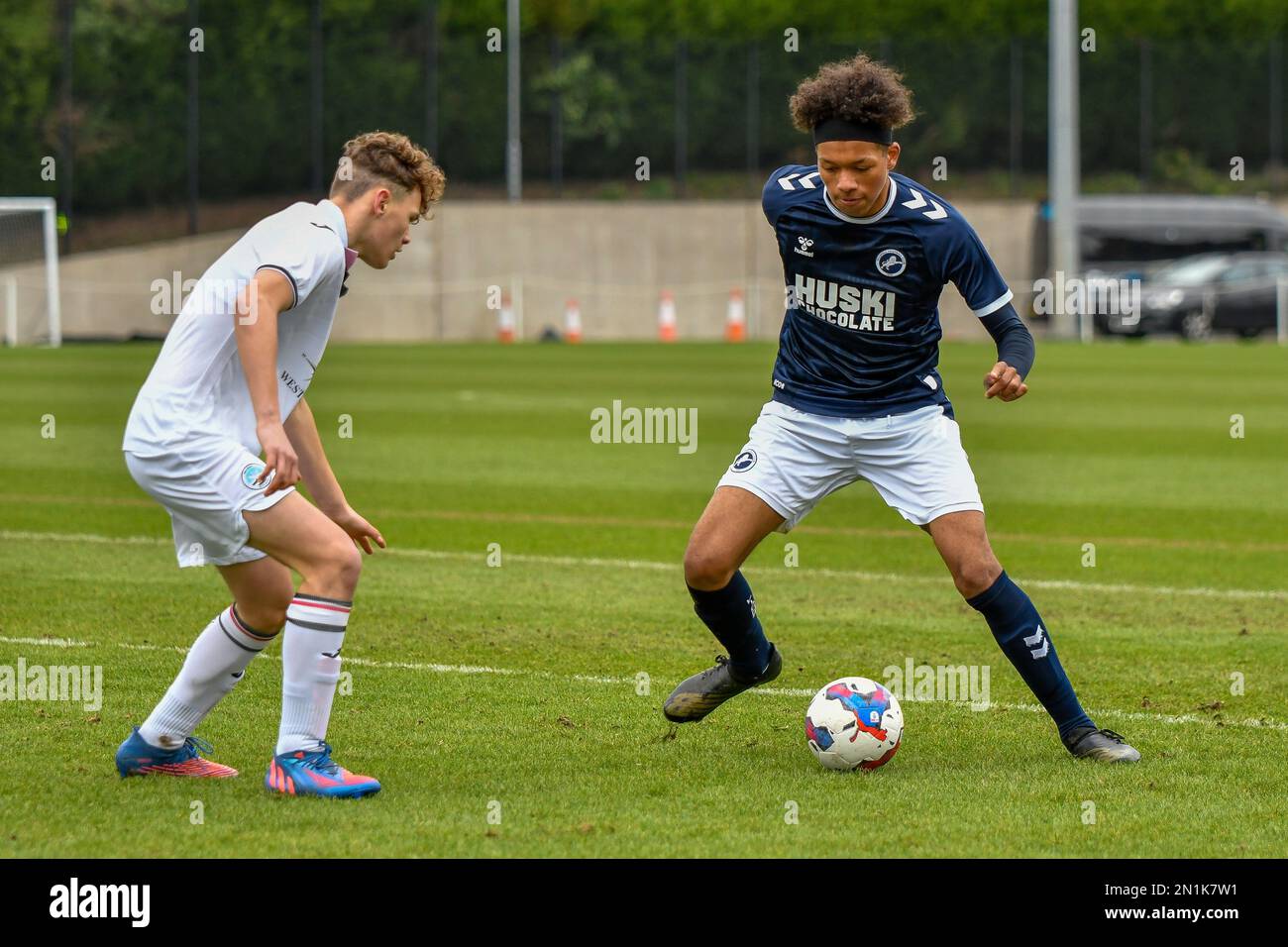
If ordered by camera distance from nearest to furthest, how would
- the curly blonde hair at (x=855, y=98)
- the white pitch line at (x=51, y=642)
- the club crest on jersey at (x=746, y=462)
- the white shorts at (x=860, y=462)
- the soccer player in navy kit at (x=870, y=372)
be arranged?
1. the curly blonde hair at (x=855, y=98)
2. the soccer player in navy kit at (x=870, y=372)
3. the white shorts at (x=860, y=462)
4. the club crest on jersey at (x=746, y=462)
5. the white pitch line at (x=51, y=642)

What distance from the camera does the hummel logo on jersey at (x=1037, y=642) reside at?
6062mm

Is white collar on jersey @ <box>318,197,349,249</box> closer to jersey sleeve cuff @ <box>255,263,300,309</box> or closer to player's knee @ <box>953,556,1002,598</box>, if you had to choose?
jersey sleeve cuff @ <box>255,263,300,309</box>

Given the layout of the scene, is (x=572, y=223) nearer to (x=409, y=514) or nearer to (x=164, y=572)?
(x=409, y=514)

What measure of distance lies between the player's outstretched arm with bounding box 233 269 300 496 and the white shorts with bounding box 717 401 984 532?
170 cm

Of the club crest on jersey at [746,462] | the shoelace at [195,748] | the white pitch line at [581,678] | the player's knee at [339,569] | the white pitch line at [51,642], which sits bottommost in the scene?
the white pitch line at [581,678]

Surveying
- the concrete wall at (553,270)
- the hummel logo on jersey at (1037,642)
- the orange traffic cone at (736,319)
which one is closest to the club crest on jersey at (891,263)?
the hummel logo on jersey at (1037,642)

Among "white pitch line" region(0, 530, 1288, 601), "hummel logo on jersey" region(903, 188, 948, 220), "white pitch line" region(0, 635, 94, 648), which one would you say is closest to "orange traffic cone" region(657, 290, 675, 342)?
"white pitch line" region(0, 530, 1288, 601)

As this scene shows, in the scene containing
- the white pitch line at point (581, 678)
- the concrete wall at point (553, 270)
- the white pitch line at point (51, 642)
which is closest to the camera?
the white pitch line at point (581, 678)

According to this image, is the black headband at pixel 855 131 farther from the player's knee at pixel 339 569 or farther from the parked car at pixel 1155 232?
the parked car at pixel 1155 232

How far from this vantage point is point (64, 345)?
32594 millimetres

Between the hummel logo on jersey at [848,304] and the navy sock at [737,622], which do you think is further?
the navy sock at [737,622]

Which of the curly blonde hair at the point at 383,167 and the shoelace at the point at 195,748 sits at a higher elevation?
the curly blonde hair at the point at 383,167

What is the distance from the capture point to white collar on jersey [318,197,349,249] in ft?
17.5
